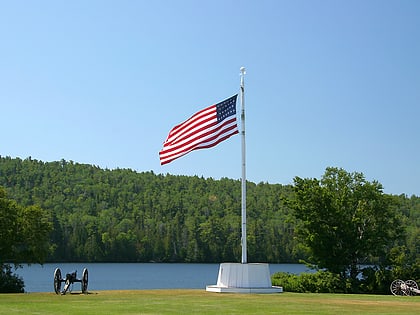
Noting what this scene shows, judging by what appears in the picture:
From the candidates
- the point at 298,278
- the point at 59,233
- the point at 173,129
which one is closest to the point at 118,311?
the point at 173,129

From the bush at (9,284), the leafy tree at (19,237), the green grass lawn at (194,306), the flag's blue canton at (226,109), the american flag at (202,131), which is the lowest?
the green grass lawn at (194,306)

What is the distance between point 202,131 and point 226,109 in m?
1.61

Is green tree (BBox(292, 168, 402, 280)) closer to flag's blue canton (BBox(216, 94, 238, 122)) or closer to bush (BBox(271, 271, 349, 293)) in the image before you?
bush (BBox(271, 271, 349, 293))

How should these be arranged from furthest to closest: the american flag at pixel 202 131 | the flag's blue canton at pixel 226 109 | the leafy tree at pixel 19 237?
1. the leafy tree at pixel 19 237
2. the flag's blue canton at pixel 226 109
3. the american flag at pixel 202 131

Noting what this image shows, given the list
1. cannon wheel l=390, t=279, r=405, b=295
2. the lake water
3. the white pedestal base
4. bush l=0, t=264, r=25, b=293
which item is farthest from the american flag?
bush l=0, t=264, r=25, b=293

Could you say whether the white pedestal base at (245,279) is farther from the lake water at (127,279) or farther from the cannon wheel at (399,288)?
the lake water at (127,279)

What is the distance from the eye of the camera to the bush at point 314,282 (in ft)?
146

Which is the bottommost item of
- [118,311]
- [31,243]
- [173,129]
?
[118,311]

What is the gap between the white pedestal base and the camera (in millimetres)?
30047

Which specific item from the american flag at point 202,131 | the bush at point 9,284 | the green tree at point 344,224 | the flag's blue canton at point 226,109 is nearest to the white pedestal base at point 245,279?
the american flag at point 202,131

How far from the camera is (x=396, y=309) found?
22.5 metres

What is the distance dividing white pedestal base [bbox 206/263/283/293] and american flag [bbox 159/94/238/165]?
550cm

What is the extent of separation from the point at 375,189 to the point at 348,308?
1202 inches

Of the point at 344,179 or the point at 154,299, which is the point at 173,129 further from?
the point at 344,179
